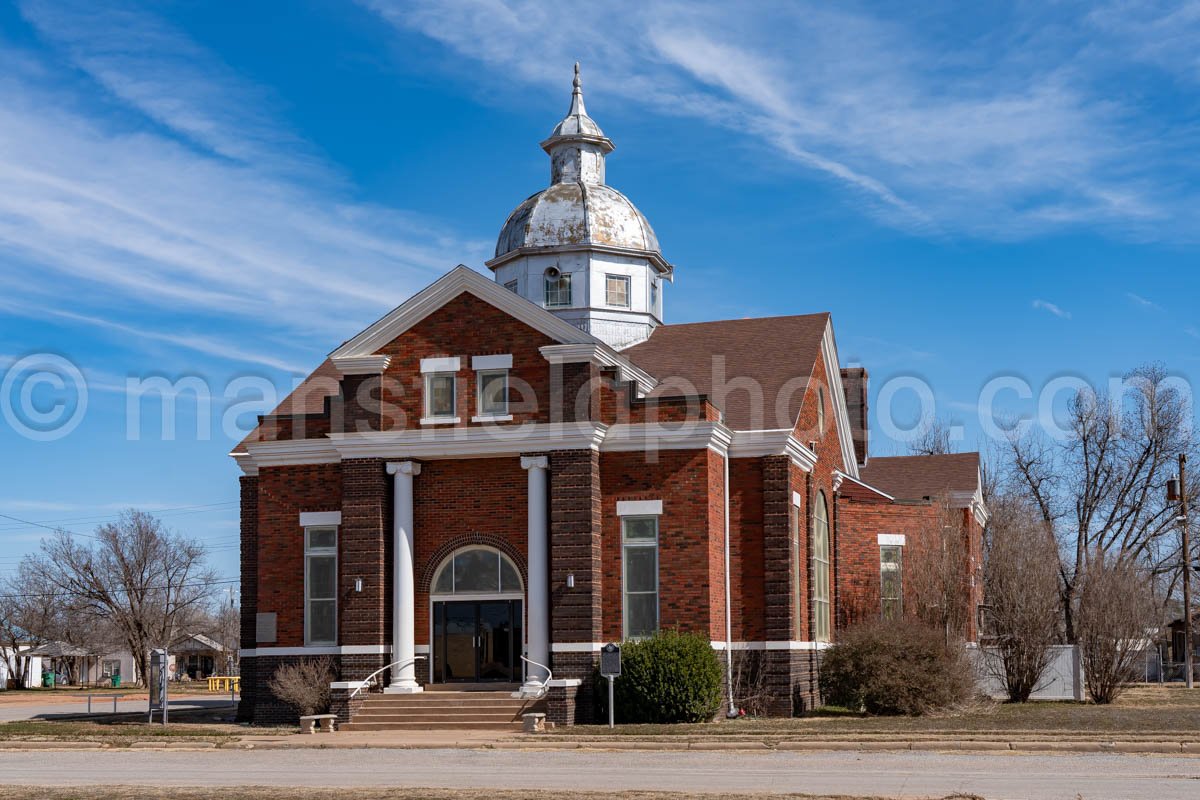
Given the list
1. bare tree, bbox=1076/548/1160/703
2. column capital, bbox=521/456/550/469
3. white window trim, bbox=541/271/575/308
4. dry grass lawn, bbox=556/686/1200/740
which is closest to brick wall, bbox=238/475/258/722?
column capital, bbox=521/456/550/469

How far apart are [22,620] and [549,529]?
77.6m

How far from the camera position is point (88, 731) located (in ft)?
94.1

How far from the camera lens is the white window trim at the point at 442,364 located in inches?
1205

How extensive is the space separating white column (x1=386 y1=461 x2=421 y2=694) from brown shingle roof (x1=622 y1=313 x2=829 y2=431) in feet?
21.4

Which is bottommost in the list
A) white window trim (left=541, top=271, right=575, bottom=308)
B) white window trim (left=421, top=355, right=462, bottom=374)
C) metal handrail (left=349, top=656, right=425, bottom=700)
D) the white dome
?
metal handrail (left=349, top=656, right=425, bottom=700)

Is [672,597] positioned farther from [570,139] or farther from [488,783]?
[570,139]

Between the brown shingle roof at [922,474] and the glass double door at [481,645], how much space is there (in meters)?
16.3

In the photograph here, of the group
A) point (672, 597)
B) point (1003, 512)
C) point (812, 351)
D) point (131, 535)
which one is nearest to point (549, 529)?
point (672, 597)

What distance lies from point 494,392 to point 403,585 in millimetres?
4484

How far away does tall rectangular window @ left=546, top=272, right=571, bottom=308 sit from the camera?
3778cm

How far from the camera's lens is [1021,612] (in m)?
33.8

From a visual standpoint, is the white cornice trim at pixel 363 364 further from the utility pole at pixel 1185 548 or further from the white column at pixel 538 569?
the utility pole at pixel 1185 548

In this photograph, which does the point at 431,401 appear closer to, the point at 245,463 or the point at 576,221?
the point at 245,463

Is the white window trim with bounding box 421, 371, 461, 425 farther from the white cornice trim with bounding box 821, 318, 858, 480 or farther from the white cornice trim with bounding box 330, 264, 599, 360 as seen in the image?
the white cornice trim with bounding box 821, 318, 858, 480
